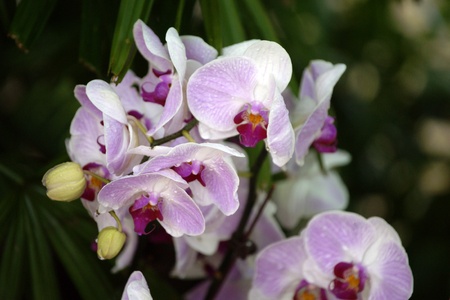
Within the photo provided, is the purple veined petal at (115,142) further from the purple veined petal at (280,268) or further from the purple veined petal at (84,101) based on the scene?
the purple veined petal at (280,268)

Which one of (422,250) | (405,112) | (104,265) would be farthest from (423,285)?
(104,265)

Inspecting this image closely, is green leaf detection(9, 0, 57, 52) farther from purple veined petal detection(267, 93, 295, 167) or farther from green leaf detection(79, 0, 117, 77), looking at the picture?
purple veined petal detection(267, 93, 295, 167)

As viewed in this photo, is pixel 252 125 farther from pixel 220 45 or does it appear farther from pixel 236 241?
pixel 236 241

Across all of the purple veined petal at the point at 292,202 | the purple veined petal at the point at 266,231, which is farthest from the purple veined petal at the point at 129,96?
the purple veined petal at the point at 292,202

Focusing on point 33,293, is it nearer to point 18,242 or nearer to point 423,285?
point 18,242

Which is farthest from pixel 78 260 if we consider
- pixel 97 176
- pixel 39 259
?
pixel 97 176

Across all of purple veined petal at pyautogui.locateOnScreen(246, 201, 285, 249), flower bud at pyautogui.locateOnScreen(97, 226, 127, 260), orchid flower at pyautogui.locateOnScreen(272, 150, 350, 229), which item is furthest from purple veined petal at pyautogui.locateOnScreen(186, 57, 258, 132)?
orchid flower at pyautogui.locateOnScreen(272, 150, 350, 229)
